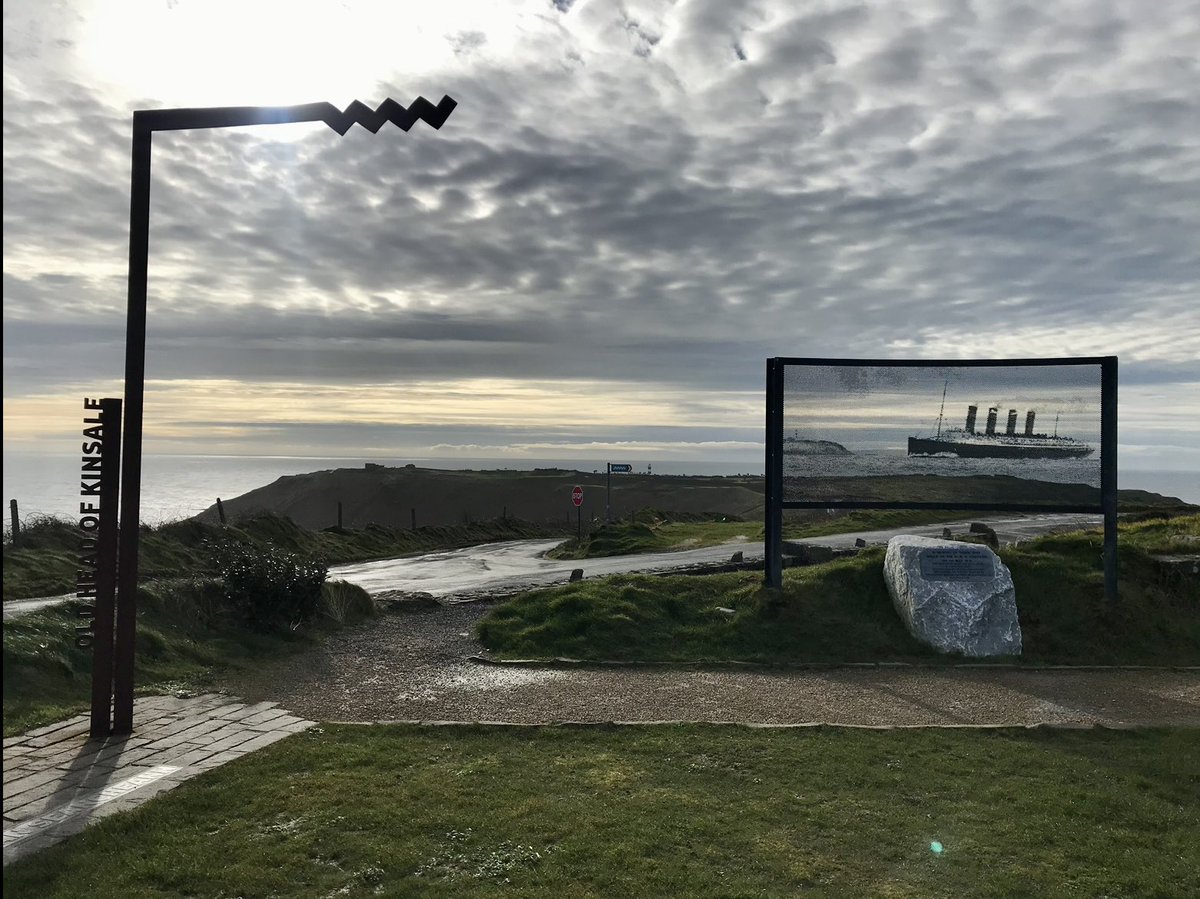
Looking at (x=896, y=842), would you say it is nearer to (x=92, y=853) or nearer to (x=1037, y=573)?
(x=92, y=853)

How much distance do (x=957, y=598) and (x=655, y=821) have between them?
23.7ft

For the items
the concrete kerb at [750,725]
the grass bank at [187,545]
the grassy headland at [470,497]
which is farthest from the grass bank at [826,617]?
the grassy headland at [470,497]

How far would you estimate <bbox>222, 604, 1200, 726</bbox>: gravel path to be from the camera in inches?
321

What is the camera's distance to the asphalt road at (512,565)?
18766mm

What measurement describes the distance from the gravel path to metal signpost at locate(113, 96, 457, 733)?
173cm

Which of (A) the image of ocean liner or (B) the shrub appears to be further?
(A) the image of ocean liner

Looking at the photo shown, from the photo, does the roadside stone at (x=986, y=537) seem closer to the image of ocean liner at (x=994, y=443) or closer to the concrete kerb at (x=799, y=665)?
the image of ocean liner at (x=994, y=443)

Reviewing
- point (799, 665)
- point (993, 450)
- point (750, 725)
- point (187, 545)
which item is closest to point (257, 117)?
point (750, 725)

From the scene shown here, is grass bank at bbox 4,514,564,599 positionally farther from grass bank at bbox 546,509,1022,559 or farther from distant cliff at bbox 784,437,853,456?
distant cliff at bbox 784,437,853,456

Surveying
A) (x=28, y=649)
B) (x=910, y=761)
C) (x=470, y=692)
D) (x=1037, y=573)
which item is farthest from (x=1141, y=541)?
(x=28, y=649)

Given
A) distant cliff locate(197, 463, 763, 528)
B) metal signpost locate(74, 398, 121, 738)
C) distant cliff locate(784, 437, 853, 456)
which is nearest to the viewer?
metal signpost locate(74, 398, 121, 738)

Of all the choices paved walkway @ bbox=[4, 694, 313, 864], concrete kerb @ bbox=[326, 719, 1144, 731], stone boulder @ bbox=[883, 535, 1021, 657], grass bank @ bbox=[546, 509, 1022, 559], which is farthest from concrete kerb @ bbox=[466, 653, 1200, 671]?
grass bank @ bbox=[546, 509, 1022, 559]

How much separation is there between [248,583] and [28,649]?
3.24 m

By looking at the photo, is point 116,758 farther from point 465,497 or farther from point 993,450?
point 465,497
